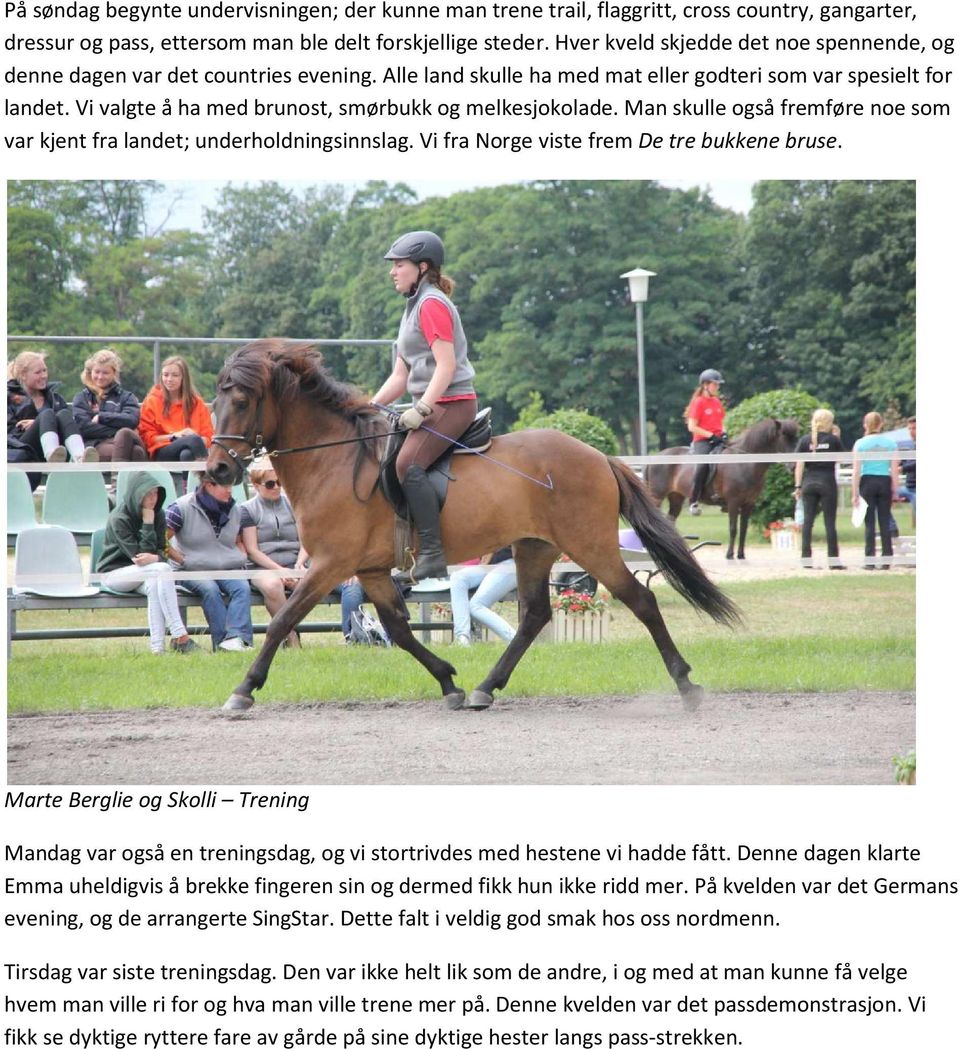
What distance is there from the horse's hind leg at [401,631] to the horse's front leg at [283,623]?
44cm

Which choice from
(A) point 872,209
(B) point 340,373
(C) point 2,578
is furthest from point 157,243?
(C) point 2,578

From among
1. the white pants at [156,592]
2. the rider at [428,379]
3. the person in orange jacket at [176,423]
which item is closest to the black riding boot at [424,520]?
the rider at [428,379]

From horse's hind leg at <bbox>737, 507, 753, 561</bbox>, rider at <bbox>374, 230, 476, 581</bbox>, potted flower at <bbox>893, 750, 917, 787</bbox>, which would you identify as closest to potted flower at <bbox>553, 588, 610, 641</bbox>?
rider at <bbox>374, 230, 476, 581</bbox>

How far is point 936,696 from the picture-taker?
5.38 m

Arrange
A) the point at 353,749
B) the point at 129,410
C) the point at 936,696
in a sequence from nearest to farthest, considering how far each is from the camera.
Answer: the point at 936,696 < the point at 353,749 < the point at 129,410

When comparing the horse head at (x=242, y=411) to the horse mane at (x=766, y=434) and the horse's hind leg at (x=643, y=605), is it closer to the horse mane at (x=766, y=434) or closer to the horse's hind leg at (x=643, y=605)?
the horse's hind leg at (x=643, y=605)

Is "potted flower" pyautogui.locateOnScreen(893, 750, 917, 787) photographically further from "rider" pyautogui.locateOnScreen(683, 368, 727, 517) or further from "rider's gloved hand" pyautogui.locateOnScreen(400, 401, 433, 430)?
"rider" pyautogui.locateOnScreen(683, 368, 727, 517)

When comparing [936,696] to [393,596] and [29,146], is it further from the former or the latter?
[29,146]

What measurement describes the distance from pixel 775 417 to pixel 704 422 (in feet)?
19.5

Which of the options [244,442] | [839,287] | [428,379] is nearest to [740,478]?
[428,379]

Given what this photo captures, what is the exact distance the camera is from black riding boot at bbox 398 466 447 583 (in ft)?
A: 25.6

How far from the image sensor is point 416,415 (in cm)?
766

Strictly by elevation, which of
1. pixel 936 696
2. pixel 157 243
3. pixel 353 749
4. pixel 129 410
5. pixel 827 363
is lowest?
pixel 353 749
